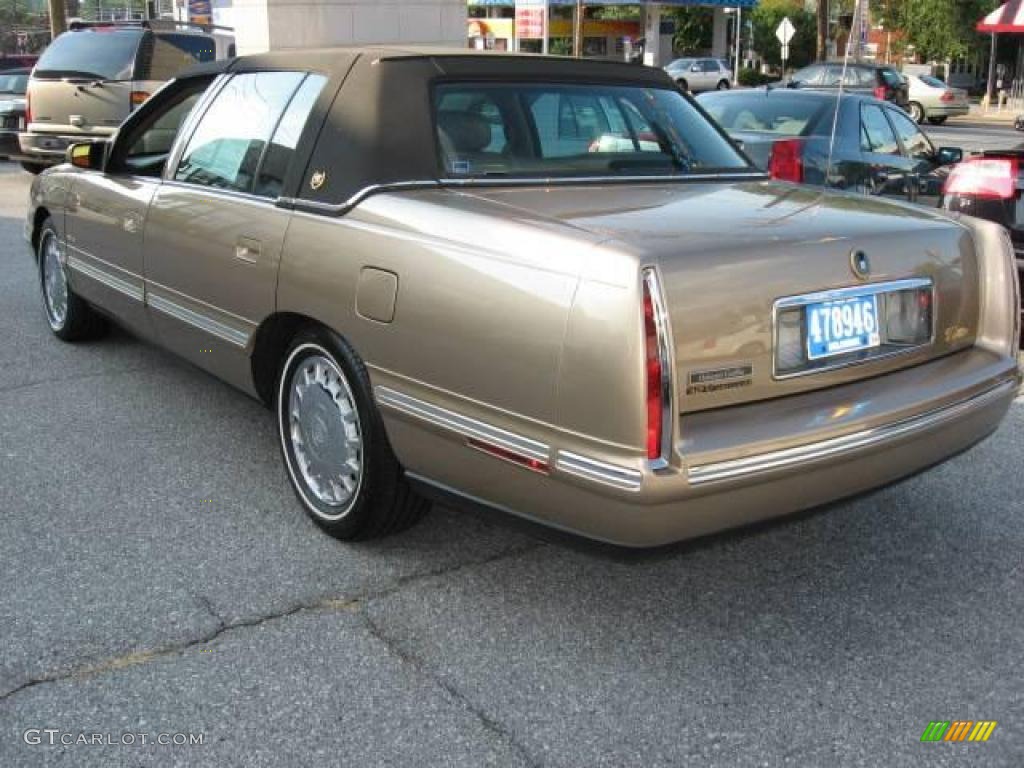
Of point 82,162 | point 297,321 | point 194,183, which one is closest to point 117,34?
point 82,162

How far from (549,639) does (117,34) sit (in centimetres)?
1161

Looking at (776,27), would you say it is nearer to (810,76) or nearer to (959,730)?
(810,76)

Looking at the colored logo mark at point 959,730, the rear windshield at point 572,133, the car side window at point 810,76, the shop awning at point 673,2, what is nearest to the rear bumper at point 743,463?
the colored logo mark at point 959,730

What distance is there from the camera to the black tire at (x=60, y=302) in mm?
6004

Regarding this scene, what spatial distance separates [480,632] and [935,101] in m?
→ 32.0

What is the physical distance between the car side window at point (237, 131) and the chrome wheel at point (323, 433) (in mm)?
789

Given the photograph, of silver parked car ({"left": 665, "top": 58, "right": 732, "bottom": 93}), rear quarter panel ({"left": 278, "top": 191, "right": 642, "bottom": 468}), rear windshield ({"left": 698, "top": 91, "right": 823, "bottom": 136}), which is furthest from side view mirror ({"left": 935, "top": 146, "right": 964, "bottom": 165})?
silver parked car ({"left": 665, "top": 58, "right": 732, "bottom": 93})

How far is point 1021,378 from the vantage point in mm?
3684

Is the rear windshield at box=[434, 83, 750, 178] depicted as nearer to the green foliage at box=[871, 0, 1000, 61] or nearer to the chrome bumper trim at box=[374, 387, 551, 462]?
the chrome bumper trim at box=[374, 387, 551, 462]

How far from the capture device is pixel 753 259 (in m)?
2.90

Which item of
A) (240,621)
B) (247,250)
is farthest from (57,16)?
(240,621)

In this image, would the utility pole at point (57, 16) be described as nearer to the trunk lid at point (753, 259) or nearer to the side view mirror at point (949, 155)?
the side view mirror at point (949, 155)

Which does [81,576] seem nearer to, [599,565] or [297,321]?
[297,321]

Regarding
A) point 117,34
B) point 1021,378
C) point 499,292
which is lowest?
point 1021,378
